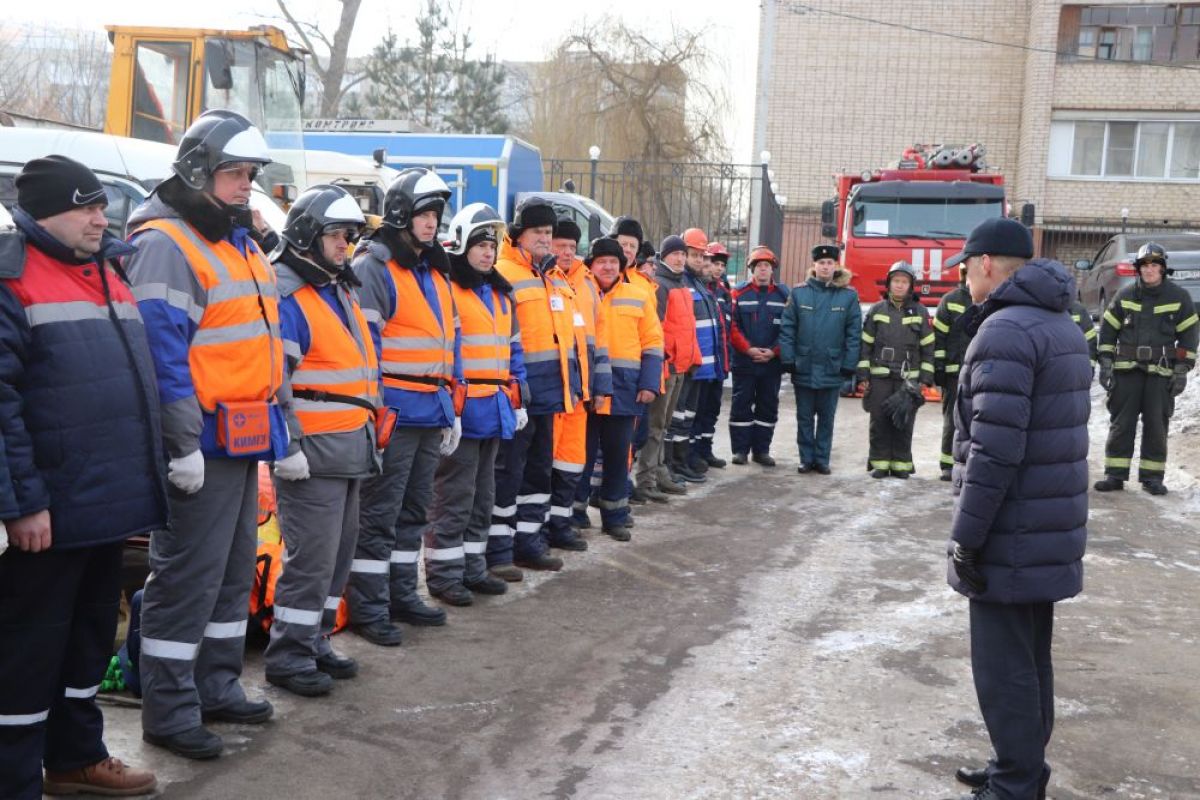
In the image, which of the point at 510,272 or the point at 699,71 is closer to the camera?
the point at 510,272

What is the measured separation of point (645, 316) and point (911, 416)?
3.70 m

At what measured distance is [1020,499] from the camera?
14.4ft

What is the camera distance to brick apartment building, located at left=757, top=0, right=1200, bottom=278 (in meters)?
Answer: 32.8

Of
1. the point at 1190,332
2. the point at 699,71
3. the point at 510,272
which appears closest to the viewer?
the point at 510,272

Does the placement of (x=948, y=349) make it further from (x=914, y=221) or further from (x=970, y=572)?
(x=970, y=572)

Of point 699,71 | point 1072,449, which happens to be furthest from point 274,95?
point 699,71

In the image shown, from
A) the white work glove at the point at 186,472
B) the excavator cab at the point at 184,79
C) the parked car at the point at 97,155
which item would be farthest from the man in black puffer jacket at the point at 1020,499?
the excavator cab at the point at 184,79

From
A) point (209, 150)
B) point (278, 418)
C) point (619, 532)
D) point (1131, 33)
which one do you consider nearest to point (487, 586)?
point (619, 532)

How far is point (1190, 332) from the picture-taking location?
1135 centimetres

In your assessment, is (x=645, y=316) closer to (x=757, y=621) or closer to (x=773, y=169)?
(x=757, y=621)

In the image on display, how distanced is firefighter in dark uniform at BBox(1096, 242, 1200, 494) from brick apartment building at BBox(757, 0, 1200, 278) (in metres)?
21.3

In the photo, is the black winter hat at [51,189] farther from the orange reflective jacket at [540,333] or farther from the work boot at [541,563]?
the work boot at [541,563]

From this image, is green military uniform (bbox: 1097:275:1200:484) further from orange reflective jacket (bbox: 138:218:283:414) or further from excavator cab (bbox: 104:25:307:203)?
orange reflective jacket (bbox: 138:218:283:414)

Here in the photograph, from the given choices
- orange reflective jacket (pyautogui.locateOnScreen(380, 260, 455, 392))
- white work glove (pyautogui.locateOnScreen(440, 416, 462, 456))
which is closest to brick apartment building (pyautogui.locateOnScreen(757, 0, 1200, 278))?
white work glove (pyautogui.locateOnScreen(440, 416, 462, 456))
